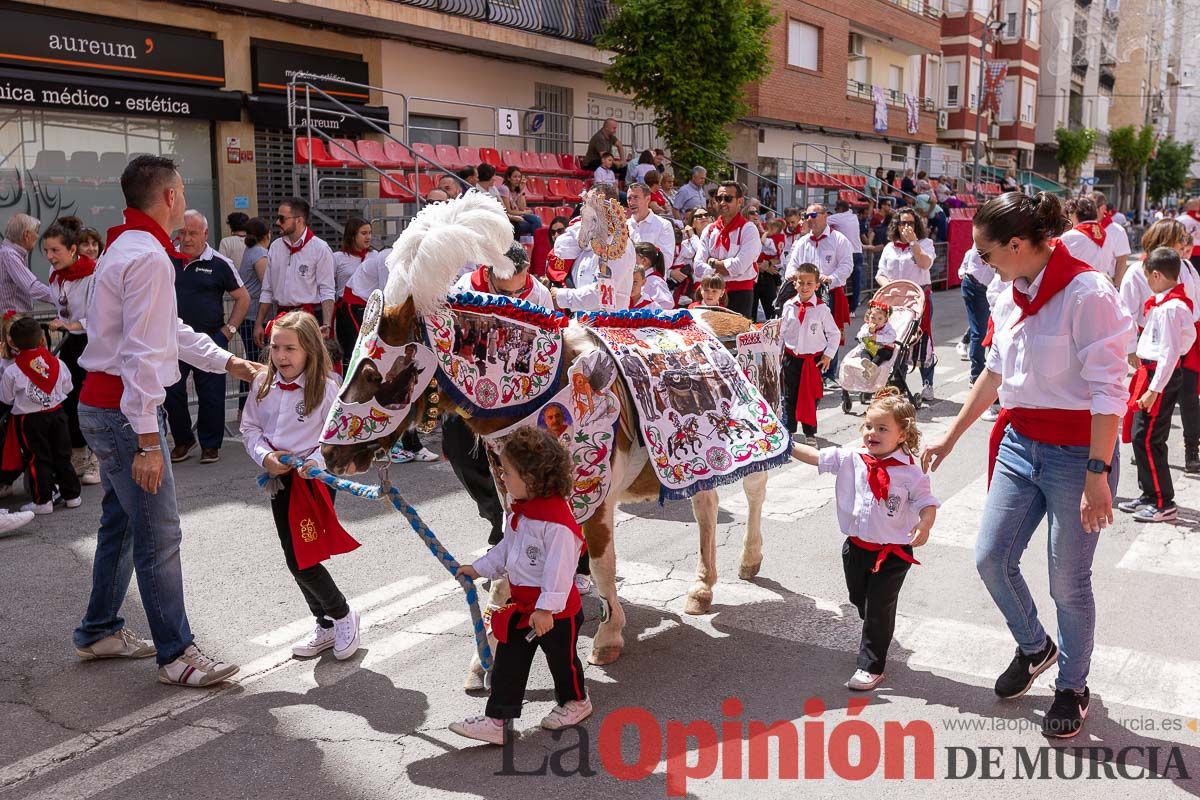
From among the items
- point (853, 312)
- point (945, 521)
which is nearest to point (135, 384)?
point (945, 521)

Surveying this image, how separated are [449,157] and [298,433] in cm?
1275

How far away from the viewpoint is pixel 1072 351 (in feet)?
13.1

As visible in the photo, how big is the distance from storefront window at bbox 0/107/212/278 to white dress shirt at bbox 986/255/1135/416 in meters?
12.5

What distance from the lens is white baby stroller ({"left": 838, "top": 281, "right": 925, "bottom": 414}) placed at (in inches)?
414

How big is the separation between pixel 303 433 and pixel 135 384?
2.49 feet

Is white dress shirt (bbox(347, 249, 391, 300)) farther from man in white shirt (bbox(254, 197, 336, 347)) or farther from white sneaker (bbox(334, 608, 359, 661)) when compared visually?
white sneaker (bbox(334, 608, 359, 661))

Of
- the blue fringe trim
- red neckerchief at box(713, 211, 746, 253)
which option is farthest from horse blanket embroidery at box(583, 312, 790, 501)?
red neckerchief at box(713, 211, 746, 253)

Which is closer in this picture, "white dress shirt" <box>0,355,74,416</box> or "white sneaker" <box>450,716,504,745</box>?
"white sneaker" <box>450,716,504,745</box>

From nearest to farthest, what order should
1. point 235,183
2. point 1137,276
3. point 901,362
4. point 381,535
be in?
point 381,535, point 1137,276, point 901,362, point 235,183

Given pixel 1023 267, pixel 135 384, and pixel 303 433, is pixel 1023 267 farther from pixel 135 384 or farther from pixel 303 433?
pixel 135 384

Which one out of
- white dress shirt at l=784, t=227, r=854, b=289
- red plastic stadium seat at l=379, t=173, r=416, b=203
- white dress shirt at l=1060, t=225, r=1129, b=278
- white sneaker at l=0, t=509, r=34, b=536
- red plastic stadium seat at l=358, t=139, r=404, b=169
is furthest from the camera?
red plastic stadium seat at l=358, t=139, r=404, b=169

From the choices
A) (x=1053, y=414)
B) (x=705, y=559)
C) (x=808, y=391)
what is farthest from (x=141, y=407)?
(x=808, y=391)

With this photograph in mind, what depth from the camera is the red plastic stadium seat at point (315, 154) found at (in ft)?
46.9

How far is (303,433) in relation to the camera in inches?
191
